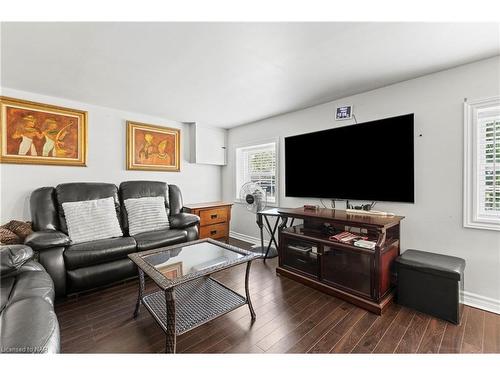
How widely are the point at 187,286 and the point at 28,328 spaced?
1178 mm

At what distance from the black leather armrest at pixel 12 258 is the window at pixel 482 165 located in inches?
136

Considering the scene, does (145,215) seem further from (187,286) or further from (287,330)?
(287,330)

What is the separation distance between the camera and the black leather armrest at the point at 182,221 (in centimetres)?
285

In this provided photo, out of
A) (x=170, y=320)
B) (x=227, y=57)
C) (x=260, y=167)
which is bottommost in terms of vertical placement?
(x=170, y=320)

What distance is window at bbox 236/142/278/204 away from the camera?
3.67 metres

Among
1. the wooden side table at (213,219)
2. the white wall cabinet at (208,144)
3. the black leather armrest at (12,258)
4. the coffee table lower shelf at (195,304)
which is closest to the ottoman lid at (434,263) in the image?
the coffee table lower shelf at (195,304)

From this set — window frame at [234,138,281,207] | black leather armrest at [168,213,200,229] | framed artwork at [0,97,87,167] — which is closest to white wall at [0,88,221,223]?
framed artwork at [0,97,87,167]

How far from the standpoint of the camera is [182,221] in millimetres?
2873

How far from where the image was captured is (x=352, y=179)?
2.52m

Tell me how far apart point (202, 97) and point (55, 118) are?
179 centimetres

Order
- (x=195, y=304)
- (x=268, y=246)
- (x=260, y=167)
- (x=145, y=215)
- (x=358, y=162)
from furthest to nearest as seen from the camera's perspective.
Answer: (x=260, y=167) → (x=268, y=246) → (x=145, y=215) → (x=358, y=162) → (x=195, y=304)

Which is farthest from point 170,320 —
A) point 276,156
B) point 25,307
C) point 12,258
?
point 276,156

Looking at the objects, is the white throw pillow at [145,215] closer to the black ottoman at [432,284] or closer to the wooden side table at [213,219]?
the wooden side table at [213,219]
